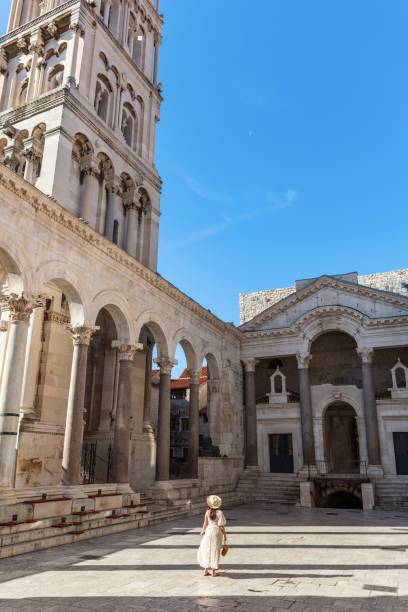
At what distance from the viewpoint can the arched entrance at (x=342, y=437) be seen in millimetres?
29044

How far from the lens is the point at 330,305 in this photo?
26.5m

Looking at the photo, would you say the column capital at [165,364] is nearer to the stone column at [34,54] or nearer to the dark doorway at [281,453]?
the dark doorway at [281,453]

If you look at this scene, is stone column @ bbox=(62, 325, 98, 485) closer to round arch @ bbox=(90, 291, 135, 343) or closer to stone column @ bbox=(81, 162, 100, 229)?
round arch @ bbox=(90, 291, 135, 343)

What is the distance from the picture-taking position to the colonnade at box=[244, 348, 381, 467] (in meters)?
24.1

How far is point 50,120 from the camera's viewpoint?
20.1m

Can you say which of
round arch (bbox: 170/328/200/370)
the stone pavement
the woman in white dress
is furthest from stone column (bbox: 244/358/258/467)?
the woman in white dress

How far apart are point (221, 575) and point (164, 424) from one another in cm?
1095

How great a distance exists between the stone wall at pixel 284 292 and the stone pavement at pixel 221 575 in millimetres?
21450

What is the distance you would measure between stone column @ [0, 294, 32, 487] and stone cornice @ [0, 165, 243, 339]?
9.30 feet

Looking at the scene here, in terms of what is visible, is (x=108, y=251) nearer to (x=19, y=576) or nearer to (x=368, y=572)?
(x=19, y=576)

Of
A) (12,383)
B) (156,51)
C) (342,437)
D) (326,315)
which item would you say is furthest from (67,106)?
(342,437)

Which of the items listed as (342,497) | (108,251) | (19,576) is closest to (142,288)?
(108,251)

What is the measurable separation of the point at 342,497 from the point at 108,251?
60.8 feet

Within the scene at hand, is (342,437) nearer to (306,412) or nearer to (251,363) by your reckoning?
(306,412)
